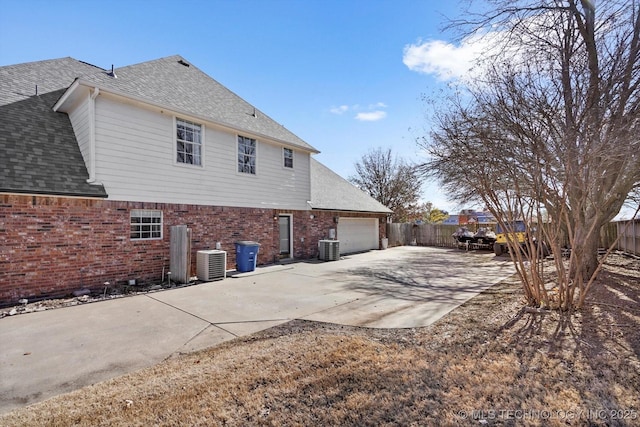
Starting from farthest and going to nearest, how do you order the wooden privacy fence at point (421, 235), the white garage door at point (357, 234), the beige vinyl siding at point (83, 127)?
the wooden privacy fence at point (421, 235)
the white garage door at point (357, 234)
the beige vinyl siding at point (83, 127)

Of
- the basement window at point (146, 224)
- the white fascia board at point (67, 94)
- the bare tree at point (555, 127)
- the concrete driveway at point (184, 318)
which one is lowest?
the concrete driveway at point (184, 318)

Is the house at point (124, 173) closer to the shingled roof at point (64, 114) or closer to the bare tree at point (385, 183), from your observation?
the shingled roof at point (64, 114)

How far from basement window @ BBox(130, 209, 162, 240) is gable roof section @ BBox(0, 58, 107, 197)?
3.90 feet

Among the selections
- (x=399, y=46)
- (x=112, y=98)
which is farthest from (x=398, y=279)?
(x=112, y=98)

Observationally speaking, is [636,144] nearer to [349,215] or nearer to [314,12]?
[314,12]

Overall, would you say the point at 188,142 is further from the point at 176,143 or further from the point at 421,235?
the point at 421,235

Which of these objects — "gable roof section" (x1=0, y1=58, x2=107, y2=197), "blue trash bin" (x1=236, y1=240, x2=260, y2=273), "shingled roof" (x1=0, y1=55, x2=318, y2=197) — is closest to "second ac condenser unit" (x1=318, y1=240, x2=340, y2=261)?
"blue trash bin" (x1=236, y1=240, x2=260, y2=273)

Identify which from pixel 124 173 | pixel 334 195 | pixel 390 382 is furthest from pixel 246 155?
pixel 390 382

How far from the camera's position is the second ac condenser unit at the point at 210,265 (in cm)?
935

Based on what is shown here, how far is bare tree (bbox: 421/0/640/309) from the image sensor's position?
4570mm

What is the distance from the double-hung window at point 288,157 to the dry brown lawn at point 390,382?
31.3 ft

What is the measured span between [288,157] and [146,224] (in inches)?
252

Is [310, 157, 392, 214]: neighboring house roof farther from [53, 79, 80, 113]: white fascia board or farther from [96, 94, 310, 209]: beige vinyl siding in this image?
[53, 79, 80, 113]: white fascia board

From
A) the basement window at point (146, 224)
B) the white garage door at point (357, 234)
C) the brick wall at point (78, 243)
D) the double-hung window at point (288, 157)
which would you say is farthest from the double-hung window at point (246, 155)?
the white garage door at point (357, 234)
